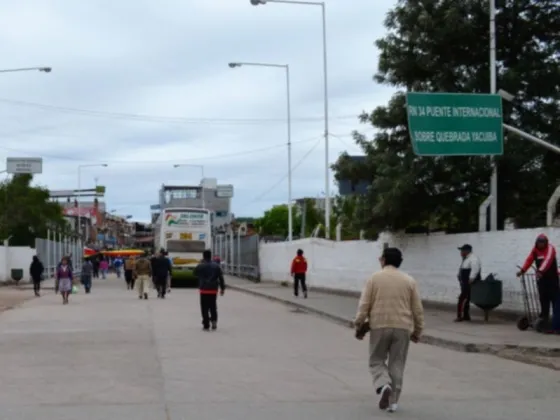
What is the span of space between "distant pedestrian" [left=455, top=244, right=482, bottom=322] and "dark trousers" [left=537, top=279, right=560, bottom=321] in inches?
89.8

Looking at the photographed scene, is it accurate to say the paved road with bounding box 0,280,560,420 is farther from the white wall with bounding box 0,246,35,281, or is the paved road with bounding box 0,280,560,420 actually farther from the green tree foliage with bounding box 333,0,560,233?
the white wall with bounding box 0,246,35,281

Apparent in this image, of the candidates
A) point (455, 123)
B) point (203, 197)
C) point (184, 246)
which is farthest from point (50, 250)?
point (455, 123)

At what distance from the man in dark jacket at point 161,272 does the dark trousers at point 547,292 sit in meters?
18.3

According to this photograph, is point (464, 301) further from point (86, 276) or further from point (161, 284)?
point (86, 276)

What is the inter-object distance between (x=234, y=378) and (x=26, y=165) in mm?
49917

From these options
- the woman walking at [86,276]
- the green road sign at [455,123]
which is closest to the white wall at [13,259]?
the woman walking at [86,276]

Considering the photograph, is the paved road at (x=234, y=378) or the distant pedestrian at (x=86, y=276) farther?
the distant pedestrian at (x=86, y=276)

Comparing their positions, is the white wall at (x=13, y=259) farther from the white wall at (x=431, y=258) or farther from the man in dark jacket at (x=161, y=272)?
the white wall at (x=431, y=258)

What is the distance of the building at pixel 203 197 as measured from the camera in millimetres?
72438

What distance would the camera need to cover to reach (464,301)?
18.3m

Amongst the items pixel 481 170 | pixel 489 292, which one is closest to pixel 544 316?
pixel 489 292

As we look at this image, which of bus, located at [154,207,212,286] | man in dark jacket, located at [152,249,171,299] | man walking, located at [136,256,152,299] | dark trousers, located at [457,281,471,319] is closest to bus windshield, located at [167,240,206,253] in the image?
bus, located at [154,207,212,286]

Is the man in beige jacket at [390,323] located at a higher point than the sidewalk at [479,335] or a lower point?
higher

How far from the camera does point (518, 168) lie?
20719 millimetres
